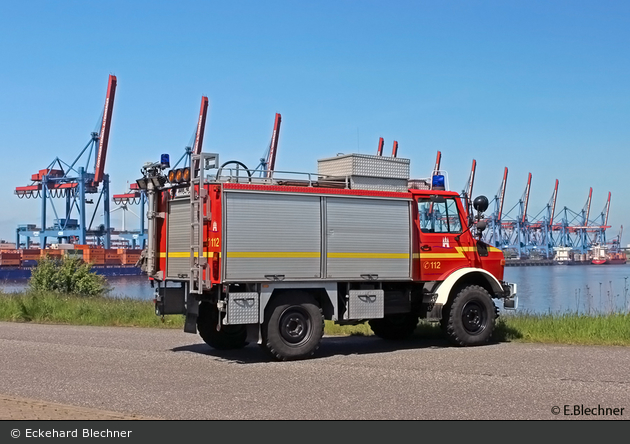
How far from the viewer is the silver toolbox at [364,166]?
12.9m

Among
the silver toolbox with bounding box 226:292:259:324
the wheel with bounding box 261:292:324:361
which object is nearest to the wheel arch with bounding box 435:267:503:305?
the wheel with bounding box 261:292:324:361

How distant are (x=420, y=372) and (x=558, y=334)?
16.0 feet

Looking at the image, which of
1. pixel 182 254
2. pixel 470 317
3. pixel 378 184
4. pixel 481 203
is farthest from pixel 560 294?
pixel 182 254

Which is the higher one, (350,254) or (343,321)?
(350,254)

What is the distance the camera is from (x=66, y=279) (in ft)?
91.4

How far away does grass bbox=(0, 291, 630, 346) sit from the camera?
14.0 m

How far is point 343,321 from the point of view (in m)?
12.7

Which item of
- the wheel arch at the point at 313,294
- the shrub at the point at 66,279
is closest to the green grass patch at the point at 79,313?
the wheel arch at the point at 313,294

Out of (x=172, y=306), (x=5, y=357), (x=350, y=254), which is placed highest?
(x=350, y=254)

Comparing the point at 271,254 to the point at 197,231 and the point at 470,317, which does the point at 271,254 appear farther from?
the point at 470,317

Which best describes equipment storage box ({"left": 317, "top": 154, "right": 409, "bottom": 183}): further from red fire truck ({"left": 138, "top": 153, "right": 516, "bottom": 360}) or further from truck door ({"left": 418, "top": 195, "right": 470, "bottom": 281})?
truck door ({"left": 418, "top": 195, "right": 470, "bottom": 281})

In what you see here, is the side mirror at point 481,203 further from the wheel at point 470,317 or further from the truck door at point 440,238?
the wheel at point 470,317
